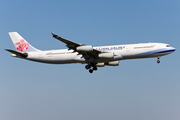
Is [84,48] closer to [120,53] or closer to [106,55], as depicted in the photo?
[106,55]

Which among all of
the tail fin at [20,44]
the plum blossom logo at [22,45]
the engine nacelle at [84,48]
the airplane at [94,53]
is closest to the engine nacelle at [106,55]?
the airplane at [94,53]

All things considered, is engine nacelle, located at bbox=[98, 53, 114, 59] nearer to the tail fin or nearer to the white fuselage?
the white fuselage

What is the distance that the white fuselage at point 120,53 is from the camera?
138 feet

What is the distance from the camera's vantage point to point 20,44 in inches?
1943

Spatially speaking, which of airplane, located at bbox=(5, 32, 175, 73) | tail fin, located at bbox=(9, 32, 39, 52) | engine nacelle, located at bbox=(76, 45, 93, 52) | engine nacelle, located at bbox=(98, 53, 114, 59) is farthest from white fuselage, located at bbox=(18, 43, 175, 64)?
tail fin, located at bbox=(9, 32, 39, 52)

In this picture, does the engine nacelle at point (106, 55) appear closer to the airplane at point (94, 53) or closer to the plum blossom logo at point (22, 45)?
the airplane at point (94, 53)

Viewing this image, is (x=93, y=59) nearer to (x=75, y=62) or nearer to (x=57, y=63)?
(x=75, y=62)

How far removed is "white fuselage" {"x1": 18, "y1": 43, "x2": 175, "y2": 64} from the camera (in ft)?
138

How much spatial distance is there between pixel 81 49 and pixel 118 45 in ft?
24.7

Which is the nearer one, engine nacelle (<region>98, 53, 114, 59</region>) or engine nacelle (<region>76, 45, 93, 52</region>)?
engine nacelle (<region>76, 45, 93, 52</region>)

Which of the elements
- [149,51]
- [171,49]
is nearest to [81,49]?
[149,51]

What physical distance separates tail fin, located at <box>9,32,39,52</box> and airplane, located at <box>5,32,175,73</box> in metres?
2.01

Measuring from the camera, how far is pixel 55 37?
3669cm

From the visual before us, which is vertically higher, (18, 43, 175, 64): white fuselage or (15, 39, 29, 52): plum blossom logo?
(15, 39, 29, 52): plum blossom logo
